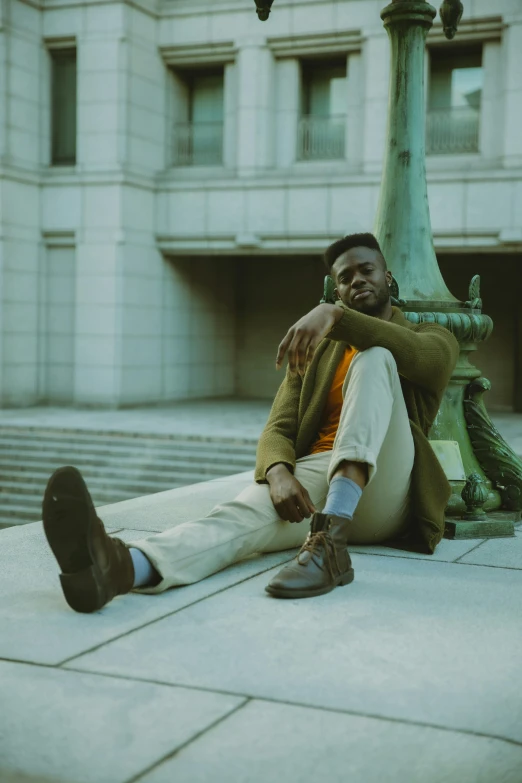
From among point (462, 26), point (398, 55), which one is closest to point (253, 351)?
point (462, 26)

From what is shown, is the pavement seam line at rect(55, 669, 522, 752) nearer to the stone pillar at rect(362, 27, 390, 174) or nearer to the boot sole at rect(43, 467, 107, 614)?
the boot sole at rect(43, 467, 107, 614)

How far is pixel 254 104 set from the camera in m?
17.3

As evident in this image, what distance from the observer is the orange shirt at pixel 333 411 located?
14.8ft

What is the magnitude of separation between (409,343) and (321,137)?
14018 mm

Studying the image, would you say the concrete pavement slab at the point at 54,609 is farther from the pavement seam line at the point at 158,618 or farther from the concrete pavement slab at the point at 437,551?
the concrete pavement slab at the point at 437,551

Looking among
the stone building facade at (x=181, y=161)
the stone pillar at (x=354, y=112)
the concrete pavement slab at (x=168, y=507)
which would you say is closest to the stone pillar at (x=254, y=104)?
the stone building facade at (x=181, y=161)

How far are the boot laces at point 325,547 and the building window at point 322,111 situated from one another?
14432 mm

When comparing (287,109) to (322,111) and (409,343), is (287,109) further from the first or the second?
(409,343)

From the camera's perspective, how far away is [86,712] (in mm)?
2547

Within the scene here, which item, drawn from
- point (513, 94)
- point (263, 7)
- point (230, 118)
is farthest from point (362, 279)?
point (230, 118)

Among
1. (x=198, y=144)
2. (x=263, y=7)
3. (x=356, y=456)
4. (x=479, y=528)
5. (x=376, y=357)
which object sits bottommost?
(x=479, y=528)

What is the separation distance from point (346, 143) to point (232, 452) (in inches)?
269

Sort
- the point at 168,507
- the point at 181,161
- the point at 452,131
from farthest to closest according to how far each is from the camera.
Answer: the point at 181,161 → the point at 452,131 → the point at 168,507

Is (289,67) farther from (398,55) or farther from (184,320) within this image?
(398,55)
